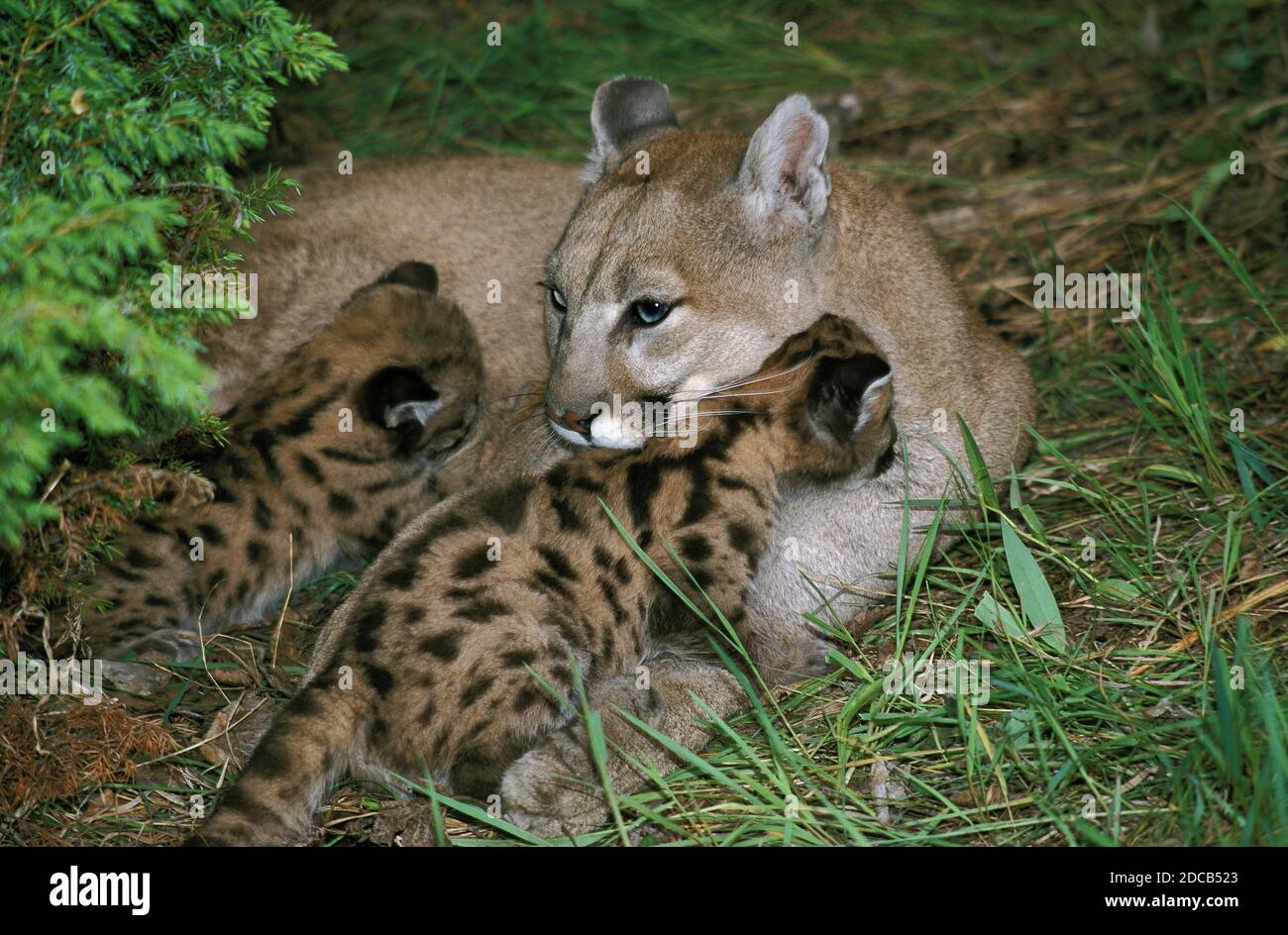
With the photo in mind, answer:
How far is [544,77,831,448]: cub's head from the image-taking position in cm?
463

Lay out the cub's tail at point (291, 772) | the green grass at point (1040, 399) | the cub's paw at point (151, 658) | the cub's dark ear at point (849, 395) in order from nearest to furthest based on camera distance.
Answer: the cub's tail at point (291, 772)
the green grass at point (1040, 399)
the cub's dark ear at point (849, 395)
the cub's paw at point (151, 658)

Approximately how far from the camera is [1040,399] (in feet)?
20.0

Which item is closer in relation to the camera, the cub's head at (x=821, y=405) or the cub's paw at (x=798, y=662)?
the cub's head at (x=821, y=405)

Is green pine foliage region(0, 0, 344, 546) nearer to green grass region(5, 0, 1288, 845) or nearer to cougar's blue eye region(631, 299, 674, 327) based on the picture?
cougar's blue eye region(631, 299, 674, 327)

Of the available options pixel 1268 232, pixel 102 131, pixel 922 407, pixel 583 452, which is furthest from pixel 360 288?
pixel 1268 232

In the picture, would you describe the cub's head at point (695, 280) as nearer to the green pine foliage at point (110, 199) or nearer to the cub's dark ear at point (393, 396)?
the cub's dark ear at point (393, 396)

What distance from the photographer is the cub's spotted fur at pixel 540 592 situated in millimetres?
A: 4023

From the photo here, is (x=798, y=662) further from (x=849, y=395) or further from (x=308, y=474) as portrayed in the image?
(x=308, y=474)

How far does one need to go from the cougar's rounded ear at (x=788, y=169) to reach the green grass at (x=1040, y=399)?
126 centimetres

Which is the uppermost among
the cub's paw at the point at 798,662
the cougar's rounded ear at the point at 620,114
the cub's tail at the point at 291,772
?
the cougar's rounded ear at the point at 620,114

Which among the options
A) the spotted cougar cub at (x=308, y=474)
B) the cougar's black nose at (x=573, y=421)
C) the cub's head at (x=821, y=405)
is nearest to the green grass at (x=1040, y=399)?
the spotted cougar cub at (x=308, y=474)

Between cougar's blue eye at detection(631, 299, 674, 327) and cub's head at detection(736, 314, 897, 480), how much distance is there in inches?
14.4

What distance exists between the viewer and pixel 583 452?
4664mm
